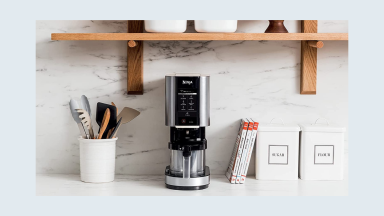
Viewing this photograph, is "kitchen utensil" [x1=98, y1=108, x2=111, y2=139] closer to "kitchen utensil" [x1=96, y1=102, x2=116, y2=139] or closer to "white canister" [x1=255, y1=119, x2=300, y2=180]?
"kitchen utensil" [x1=96, y1=102, x2=116, y2=139]

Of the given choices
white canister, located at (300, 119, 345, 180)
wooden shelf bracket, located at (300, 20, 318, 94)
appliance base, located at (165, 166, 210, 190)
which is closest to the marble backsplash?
wooden shelf bracket, located at (300, 20, 318, 94)

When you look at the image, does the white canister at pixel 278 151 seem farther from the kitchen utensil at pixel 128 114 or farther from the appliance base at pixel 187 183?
the kitchen utensil at pixel 128 114

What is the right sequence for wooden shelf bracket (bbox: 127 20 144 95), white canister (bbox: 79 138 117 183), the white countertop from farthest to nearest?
wooden shelf bracket (bbox: 127 20 144 95) < white canister (bbox: 79 138 117 183) < the white countertop

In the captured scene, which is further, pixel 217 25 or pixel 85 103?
pixel 85 103

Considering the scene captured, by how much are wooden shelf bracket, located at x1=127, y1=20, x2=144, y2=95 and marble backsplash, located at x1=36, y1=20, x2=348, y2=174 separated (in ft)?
0.10

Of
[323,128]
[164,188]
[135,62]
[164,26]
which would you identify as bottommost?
[164,188]

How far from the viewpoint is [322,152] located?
1.67 m

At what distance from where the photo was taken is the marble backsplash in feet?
5.77

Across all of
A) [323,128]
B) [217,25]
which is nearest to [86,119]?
[217,25]

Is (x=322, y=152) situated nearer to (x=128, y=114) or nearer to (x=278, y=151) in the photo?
(x=278, y=151)

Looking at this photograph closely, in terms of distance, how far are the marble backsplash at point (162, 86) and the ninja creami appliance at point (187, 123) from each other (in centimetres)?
21

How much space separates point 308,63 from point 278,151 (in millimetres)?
390

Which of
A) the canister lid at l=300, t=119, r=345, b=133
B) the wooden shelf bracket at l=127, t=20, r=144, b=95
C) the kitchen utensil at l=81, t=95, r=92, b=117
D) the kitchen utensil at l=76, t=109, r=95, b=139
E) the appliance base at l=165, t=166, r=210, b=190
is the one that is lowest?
the appliance base at l=165, t=166, r=210, b=190

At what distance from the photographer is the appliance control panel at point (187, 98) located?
5.07ft
